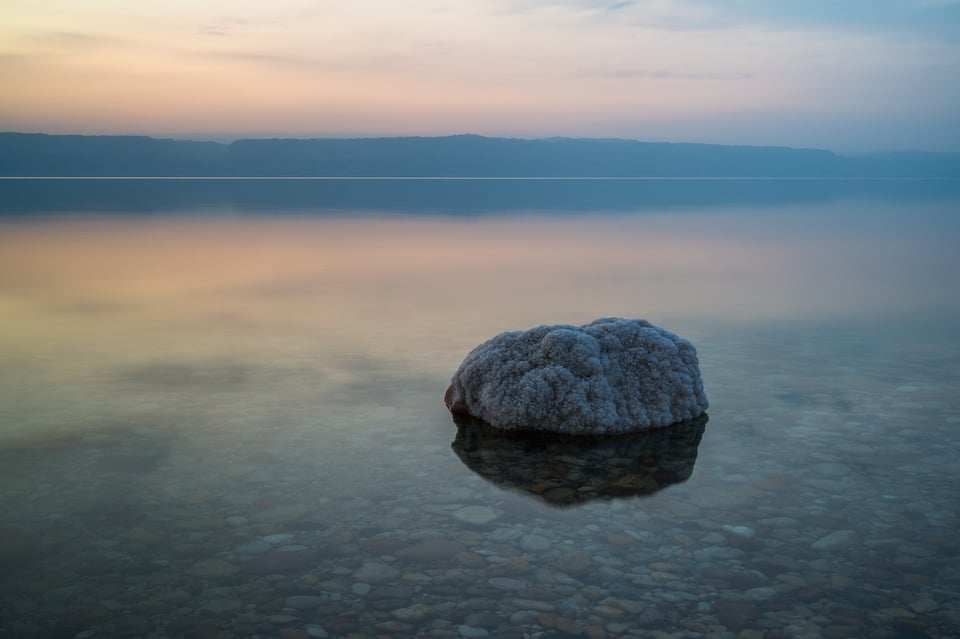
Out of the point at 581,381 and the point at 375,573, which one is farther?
the point at 581,381

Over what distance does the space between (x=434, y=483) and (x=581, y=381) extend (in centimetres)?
197

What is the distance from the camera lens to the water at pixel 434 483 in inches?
160

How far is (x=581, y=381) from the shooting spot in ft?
23.6

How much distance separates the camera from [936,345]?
33.9 ft

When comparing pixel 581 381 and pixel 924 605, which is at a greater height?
pixel 581 381

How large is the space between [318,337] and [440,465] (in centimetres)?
477

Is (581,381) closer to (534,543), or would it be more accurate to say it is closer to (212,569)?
(534,543)

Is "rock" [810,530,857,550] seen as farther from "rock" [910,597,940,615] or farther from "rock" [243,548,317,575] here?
"rock" [243,548,317,575]

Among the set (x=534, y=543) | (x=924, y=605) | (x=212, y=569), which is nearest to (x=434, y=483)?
(x=534, y=543)

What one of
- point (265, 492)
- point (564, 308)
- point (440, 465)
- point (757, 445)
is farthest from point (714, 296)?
point (265, 492)

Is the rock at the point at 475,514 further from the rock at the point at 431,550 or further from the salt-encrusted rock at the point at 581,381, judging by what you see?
the salt-encrusted rock at the point at 581,381

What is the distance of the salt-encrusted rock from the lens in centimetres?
696

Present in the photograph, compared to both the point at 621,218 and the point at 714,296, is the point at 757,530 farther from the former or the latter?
the point at 621,218

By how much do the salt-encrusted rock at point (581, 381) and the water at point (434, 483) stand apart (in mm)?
285
